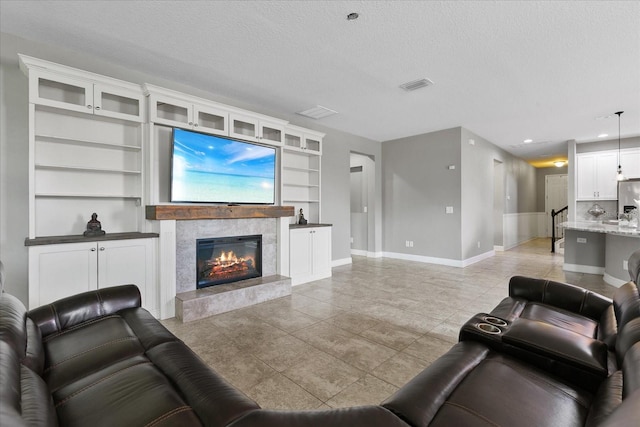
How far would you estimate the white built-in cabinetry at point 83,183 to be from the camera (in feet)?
8.75

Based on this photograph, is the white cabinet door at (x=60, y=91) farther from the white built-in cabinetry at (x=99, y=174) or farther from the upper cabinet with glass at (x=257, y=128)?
the upper cabinet with glass at (x=257, y=128)

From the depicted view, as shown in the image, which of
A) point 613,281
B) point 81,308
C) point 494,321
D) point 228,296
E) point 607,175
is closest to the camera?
point 494,321

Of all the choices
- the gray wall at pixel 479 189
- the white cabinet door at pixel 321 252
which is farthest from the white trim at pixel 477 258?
the white cabinet door at pixel 321 252

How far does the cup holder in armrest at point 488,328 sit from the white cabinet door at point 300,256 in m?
3.23

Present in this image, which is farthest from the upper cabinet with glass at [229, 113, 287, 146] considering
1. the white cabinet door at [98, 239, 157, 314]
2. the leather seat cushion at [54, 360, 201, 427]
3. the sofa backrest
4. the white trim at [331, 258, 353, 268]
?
the leather seat cushion at [54, 360, 201, 427]

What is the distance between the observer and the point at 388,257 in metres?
7.04

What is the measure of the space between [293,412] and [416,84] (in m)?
3.94

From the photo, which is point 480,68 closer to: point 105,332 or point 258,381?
point 258,381

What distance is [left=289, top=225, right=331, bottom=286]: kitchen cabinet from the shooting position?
15.1ft

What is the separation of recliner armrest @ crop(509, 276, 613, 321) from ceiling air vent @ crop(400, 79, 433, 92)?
2564 mm

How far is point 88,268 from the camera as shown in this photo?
111 inches

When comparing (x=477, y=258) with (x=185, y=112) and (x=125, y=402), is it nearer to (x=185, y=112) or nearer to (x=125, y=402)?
(x=185, y=112)

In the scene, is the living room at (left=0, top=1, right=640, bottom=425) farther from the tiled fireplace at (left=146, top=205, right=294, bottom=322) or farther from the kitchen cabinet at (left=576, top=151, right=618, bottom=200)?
the kitchen cabinet at (left=576, top=151, right=618, bottom=200)

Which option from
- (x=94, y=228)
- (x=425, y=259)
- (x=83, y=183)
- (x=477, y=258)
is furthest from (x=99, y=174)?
(x=477, y=258)
